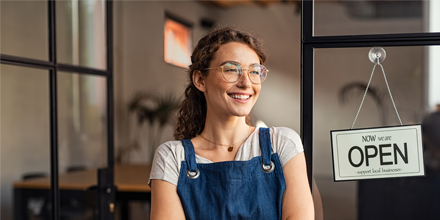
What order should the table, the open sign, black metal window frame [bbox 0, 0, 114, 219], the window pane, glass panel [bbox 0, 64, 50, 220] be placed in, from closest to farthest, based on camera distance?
1. the open sign
2. black metal window frame [bbox 0, 0, 114, 219]
3. the table
4. glass panel [bbox 0, 64, 50, 220]
5. the window pane

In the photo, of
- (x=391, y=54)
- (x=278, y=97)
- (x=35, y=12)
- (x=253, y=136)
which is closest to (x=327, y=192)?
(x=253, y=136)

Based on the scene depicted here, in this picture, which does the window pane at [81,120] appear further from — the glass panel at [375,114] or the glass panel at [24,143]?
the glass panel at [375,114]

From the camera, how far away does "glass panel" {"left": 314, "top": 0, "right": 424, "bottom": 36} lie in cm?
163

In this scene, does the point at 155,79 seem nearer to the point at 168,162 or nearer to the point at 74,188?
the point at 74,188

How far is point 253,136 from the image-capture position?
1.50 meters

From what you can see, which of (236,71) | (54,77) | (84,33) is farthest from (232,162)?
Result: (84,33)

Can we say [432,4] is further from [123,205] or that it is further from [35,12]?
[35,12]

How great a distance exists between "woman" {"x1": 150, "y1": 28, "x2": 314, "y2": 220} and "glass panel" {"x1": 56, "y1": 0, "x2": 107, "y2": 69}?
4.01 metres

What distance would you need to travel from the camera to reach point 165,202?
1.42 meters

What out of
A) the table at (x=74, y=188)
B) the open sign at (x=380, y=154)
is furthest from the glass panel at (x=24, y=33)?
the open sign at (x=380, y=154)

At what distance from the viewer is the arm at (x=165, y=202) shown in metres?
1.40

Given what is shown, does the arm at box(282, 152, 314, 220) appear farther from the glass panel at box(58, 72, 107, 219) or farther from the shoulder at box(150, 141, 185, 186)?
the glass panel at box(58, 72, 107, 219)

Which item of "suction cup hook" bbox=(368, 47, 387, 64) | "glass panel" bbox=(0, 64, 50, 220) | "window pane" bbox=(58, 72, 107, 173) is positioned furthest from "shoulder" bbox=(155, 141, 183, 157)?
"window pane" bbox=(58, 72, 107, 173)

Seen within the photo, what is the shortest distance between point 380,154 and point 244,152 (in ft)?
1.75
